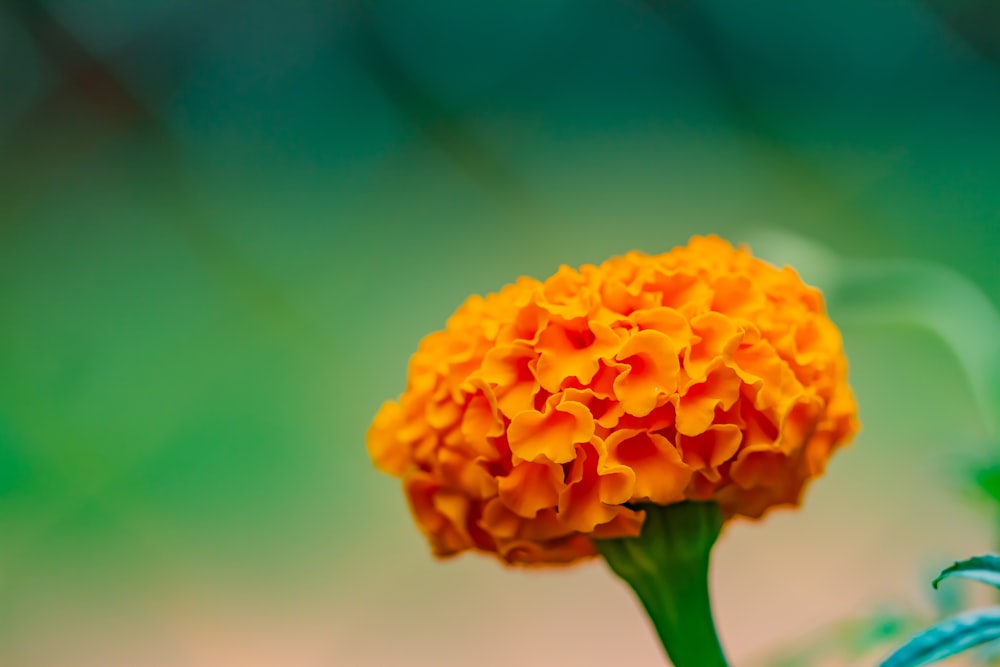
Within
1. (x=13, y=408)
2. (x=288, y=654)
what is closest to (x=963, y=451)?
(x=288, y=654)

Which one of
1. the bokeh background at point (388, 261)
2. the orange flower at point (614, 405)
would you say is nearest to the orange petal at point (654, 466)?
the orange flower at point (614, 405)

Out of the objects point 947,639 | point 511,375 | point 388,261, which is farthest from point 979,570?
point 388,261

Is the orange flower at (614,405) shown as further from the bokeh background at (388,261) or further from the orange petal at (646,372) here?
the bokeh background at (388,261)

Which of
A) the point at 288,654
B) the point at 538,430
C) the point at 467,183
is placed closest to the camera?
the point at 538,430

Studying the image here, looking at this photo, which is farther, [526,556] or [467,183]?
[467,183]

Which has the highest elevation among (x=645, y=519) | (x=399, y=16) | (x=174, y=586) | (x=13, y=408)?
(x=399, y=16)

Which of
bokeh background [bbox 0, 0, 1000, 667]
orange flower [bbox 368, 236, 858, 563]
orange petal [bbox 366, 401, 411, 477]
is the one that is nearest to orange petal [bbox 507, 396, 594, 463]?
orange flower [bbox 368, 236, 858, 563]

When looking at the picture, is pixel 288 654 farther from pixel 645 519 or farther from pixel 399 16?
pixel 399 16

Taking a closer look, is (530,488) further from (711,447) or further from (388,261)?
(388,261)
